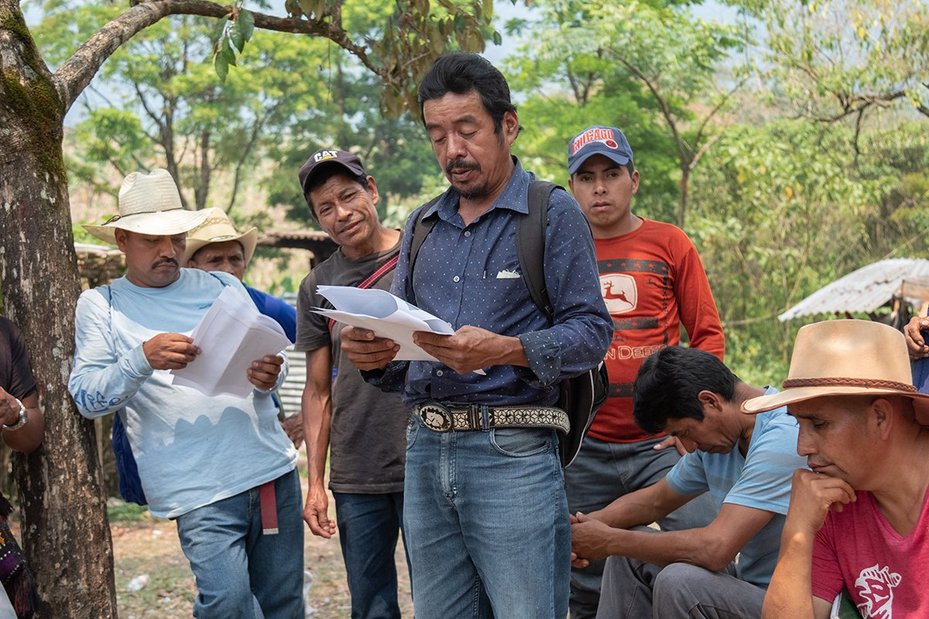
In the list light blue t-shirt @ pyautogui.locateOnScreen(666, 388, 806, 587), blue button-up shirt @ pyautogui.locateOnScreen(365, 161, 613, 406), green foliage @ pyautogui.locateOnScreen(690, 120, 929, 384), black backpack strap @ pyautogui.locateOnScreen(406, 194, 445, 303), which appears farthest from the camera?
green foliage @ pyautogui.locateOnScreen(690, 120, 929, 384)

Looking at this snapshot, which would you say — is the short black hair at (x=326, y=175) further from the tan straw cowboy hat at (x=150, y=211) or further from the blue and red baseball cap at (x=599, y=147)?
the blue and red baseball cap at (x=599, y=147)

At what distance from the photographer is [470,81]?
279cm

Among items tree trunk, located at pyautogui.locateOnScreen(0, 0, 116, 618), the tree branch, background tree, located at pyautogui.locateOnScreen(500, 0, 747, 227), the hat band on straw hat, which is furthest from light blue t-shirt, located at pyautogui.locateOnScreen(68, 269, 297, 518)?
background tree, located at pyautogui.locateOnScreen(500, 0, 747, 227)

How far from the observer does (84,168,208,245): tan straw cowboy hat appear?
12.8 feet

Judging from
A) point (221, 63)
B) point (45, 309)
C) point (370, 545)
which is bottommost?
point (370, 545)

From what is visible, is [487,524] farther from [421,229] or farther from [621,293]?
[621,293]

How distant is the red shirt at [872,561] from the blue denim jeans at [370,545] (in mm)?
1779

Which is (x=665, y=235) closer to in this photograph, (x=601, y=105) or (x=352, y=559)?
(x=352, y=559)

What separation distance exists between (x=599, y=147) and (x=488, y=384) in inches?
71.6

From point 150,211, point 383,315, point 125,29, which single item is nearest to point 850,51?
point 125,29

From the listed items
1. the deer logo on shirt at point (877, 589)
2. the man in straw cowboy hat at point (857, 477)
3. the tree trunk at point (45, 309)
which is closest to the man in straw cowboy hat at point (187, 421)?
the tree trunk at point (45, 309)

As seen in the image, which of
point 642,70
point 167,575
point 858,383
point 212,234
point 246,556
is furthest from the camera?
point 642,70

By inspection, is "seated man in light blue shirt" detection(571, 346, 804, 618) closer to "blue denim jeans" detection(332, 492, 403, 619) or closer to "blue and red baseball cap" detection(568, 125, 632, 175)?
"blue denim jeans" detection(332, 492, 403, 619)

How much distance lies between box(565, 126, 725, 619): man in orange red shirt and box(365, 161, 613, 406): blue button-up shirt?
135cm
